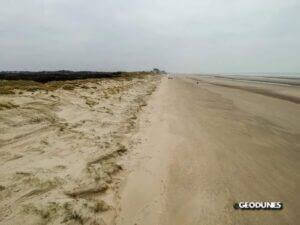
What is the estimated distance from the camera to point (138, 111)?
1415 centimetres

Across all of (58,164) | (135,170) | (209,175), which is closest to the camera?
(58,164)

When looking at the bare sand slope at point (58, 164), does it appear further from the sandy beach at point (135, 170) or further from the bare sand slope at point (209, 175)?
the bare sand slope at point (209, 175)

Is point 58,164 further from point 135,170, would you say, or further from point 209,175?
point 209,175

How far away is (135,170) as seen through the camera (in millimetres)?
6273

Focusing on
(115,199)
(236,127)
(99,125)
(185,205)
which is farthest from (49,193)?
(236,127)

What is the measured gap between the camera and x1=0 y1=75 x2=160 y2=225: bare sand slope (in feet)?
14.1

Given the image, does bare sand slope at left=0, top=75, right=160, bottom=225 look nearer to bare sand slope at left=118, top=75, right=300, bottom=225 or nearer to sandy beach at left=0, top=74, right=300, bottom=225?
sandy beach at left=0, top=74, right=300, bottom=225

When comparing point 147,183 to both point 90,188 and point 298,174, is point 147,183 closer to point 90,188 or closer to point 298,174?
point 90,188

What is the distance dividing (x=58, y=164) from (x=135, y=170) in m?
1.63

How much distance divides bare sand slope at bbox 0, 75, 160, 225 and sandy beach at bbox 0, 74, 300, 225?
0.7 inches

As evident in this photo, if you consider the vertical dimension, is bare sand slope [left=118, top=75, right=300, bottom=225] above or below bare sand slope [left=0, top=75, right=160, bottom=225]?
below

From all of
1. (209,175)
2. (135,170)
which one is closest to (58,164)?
(135,170)

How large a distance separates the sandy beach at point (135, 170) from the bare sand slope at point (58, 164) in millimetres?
17

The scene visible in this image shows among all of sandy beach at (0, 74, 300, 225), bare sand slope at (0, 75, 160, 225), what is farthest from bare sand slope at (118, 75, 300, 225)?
bare sand slope at (0, 75, 160, 225)
